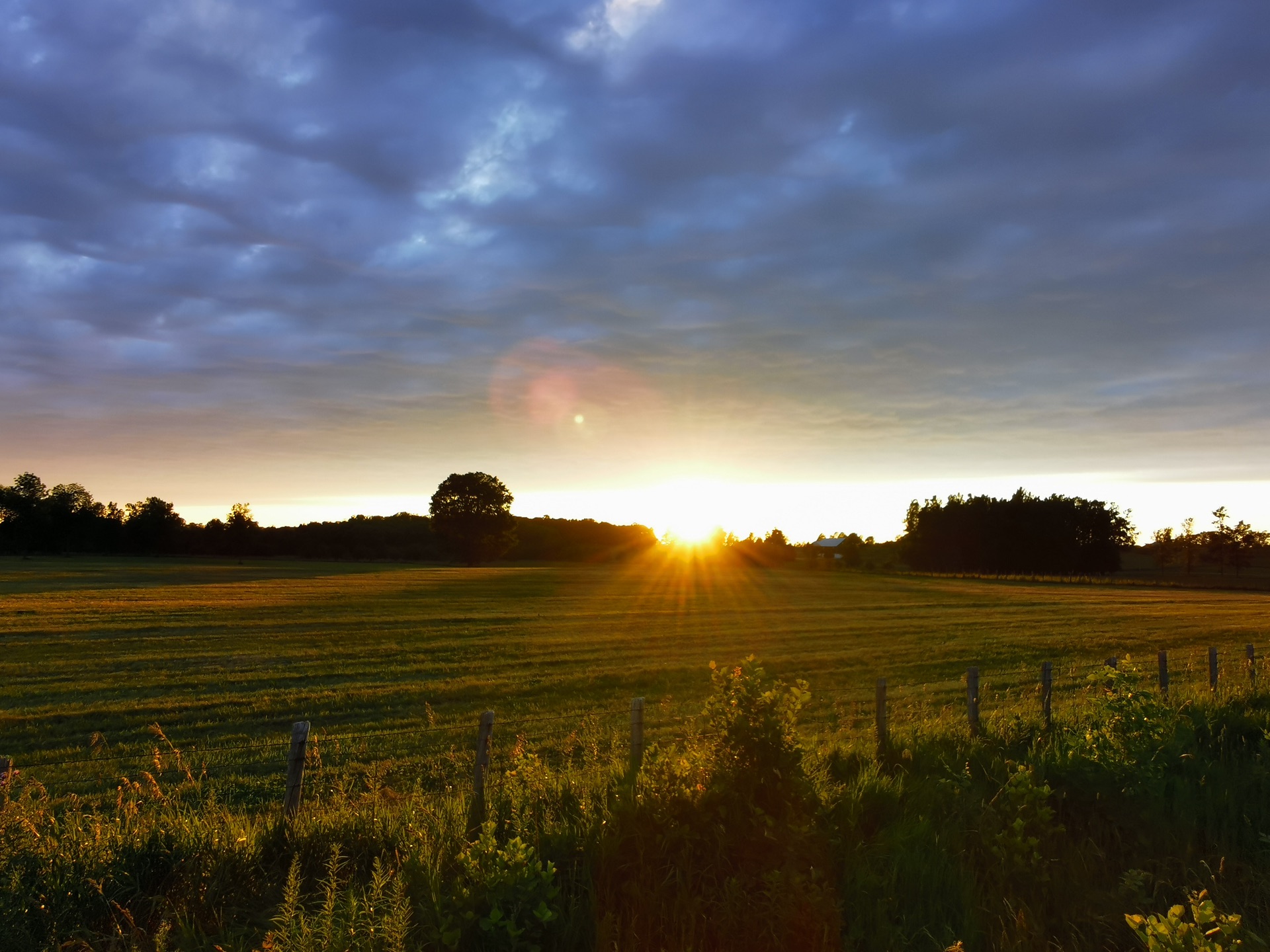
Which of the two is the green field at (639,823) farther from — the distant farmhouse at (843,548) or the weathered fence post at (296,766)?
the distant farmhouse at (843,548)

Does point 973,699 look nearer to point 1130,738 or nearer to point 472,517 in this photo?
point 1130,738

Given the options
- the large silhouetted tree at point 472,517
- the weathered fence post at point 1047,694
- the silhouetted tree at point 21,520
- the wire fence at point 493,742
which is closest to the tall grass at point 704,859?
the wire fence at point 493,742

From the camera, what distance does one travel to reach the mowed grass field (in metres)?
18.4

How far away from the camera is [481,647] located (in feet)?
95.8


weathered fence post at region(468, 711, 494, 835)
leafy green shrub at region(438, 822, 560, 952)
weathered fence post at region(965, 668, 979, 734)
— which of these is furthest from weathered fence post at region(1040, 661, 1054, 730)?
leafy green shrub at region(438, 822, 560, 952)

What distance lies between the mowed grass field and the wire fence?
52cm

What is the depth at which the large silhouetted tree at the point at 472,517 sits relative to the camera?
395 feet

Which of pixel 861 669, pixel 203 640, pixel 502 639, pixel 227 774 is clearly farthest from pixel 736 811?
pixel 203 640

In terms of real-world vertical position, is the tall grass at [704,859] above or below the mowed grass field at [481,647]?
above

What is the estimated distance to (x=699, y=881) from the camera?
6359 millimetres

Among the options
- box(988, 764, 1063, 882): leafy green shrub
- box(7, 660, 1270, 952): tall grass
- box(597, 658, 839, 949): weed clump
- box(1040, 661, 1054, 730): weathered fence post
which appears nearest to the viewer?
box(7, 660, 1270, 952): tall grass

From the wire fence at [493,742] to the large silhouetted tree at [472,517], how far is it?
104657mm

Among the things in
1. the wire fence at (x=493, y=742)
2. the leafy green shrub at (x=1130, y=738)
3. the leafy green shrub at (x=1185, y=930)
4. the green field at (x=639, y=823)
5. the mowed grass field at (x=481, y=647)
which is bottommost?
the mowed grass field at (x=481, y=647)

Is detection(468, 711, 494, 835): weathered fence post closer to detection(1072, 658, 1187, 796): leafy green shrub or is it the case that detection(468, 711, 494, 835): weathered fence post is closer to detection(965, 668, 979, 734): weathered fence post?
detection(1072, 658, 1187, 796): leafy green shrub
